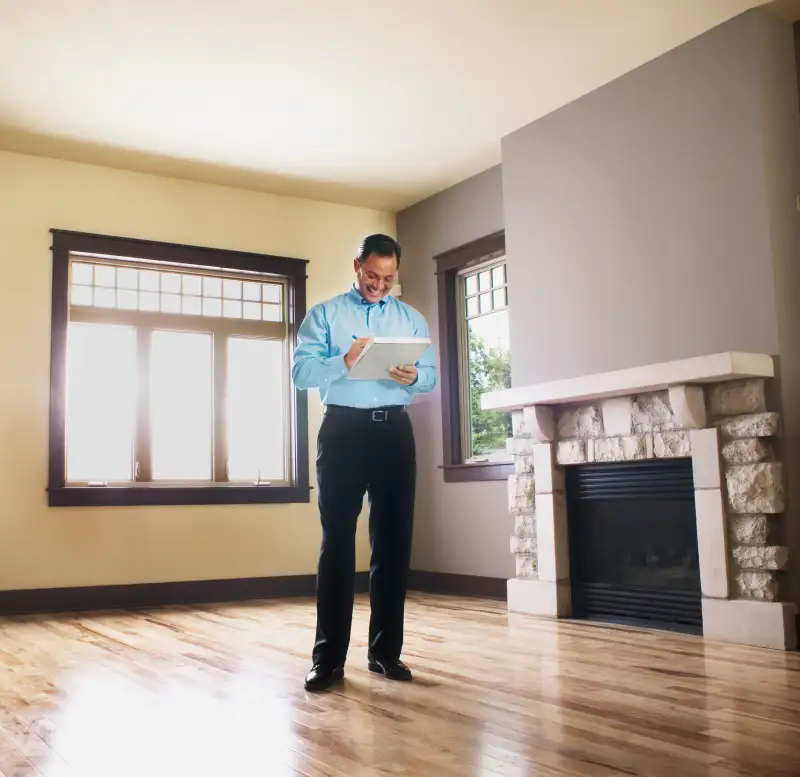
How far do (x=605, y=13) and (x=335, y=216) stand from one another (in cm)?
311

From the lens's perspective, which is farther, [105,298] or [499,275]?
[499,275]

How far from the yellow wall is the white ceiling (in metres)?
0.24

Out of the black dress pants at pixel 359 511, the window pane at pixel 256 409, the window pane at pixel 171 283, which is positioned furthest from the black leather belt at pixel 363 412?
the window pane at pixel 171 283

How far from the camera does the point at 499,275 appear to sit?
622 centimetres

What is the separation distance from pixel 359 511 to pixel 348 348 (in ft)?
1.86

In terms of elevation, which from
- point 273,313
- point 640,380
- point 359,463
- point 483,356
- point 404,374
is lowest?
point 359,463

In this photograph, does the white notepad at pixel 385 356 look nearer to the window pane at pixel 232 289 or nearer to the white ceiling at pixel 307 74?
the white ceiling at pixel 307 74

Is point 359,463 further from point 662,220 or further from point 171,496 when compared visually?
point 171,496

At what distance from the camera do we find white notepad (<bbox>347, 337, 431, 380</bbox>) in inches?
111

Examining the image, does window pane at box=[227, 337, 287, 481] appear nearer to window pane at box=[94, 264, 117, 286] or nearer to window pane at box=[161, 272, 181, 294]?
window pane at box=[161, 272, 181, 294]

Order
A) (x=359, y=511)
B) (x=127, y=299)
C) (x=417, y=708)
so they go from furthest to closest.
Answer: (x=127, y=299) < (x=359, y=511) < (x=417, y=708)

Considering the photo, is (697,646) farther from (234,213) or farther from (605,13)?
(234,213)

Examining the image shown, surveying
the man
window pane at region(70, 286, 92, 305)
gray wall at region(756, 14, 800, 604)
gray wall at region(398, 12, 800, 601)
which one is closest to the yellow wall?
window pane at region(70, 286, 92, 305)

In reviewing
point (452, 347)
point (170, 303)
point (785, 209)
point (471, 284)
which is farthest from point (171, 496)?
point (785, 209)
